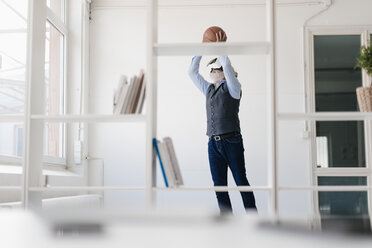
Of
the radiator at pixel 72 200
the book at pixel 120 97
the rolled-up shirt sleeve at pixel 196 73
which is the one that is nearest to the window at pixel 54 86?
the radiator at pixel 72 200

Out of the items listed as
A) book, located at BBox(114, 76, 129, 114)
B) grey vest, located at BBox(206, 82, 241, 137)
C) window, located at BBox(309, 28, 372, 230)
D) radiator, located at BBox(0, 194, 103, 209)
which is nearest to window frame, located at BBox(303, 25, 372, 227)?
window, located at BBox(309, 28, 372, 230)

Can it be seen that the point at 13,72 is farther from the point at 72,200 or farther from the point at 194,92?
the point at 194,92

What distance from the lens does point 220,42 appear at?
2.36 metres

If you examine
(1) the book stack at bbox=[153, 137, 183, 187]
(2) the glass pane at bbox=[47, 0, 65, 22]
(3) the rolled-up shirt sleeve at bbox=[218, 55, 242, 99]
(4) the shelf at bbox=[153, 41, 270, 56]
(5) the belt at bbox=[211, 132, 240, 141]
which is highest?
(2) the glass pane at bbox=[47, 0, 65, 22]

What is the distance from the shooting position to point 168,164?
2.30 m

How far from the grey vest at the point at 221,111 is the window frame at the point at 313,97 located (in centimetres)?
159

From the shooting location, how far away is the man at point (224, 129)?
291cm

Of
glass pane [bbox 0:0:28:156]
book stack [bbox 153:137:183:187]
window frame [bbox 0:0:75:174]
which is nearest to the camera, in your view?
book stack [bbox 153:137:183:187]

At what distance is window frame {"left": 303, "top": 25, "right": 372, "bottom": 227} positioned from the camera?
4543 millimetres

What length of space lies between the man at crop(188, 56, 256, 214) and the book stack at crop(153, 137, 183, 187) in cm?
63

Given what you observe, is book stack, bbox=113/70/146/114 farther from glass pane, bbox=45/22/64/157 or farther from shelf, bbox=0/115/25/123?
glass pane, bbox=45/22/64/157

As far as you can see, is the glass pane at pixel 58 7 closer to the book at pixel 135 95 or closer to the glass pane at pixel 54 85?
the glass pane at pixel 54 85

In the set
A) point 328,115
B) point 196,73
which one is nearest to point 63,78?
point 196,73

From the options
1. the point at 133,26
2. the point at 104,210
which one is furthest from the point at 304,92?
the point at 104,210
